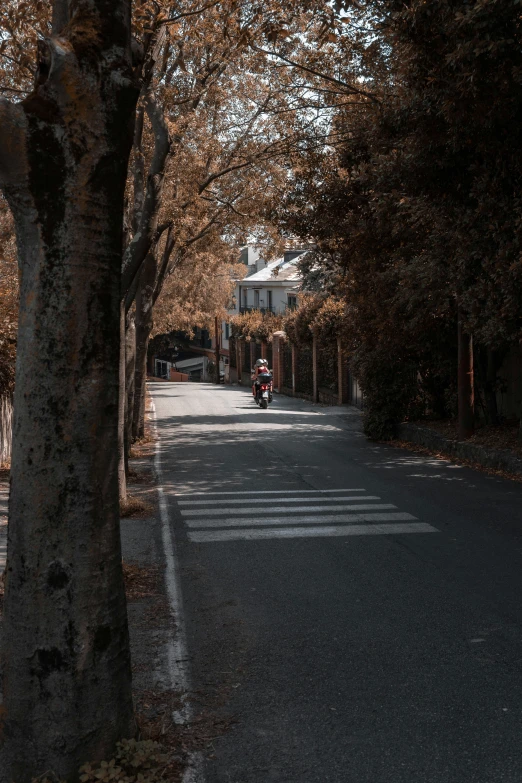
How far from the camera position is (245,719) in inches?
198

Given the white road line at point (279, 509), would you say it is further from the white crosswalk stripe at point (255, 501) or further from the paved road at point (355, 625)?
the white crosswalk stripe at point (255, 501)

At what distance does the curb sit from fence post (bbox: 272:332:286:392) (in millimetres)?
27169

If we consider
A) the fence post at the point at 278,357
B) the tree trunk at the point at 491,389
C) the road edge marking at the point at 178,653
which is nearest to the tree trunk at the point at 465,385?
the tree trunk at the point at 491,389

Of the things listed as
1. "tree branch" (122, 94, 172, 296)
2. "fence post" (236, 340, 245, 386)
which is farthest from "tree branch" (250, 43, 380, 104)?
"fence post" (236, 340, 245, 386)

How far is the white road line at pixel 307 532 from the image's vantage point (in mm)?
10102

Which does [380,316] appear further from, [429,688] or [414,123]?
[429,688]

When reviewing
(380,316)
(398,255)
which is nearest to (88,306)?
(398,255)

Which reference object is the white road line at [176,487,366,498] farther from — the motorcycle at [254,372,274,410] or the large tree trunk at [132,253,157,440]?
the motorcycle at [254,372,274,410]

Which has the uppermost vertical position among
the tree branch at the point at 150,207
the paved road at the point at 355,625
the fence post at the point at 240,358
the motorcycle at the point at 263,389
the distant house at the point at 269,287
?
the distant house at the point at 269,287

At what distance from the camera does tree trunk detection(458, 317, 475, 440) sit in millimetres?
19203

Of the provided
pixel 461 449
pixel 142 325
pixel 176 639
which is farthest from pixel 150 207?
pixel 142 325

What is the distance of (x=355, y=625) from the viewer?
6.79 m

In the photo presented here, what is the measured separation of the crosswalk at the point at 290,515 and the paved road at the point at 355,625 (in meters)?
0.03

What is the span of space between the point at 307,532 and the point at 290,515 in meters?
1.09
